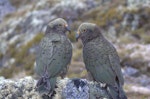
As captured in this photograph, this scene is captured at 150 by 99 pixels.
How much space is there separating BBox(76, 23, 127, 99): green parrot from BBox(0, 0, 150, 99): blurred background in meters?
11.6

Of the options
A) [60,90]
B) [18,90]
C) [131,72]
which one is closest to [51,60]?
[60,90]

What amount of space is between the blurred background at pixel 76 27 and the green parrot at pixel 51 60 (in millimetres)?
12088

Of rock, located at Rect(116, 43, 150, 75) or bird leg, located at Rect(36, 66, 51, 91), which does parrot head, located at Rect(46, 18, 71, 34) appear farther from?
rock, located at Rect(116, 43, 150, 75)

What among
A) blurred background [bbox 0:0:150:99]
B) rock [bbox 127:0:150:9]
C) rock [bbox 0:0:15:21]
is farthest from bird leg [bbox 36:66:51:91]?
rock [bbox 0:0:15:21]

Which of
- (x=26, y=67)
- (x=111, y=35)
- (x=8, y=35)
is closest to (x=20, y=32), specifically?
(x=8, y=35)

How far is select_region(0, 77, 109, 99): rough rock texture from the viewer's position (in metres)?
Answer: 11.6

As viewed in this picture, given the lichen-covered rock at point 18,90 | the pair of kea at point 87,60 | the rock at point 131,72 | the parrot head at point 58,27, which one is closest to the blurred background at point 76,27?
the rock at point 131,72

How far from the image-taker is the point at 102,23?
36719mm

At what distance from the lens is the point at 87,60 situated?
523 inches

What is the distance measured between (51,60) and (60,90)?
1.22m

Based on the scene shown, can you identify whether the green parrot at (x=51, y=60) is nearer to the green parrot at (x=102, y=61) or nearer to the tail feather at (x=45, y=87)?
the tail feather at (x=45, y=87)

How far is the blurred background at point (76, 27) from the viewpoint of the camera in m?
28.7

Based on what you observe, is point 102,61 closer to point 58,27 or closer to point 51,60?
point 51,60

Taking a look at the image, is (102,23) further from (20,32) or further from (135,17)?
(20,32)
